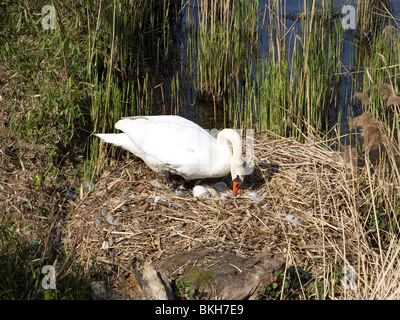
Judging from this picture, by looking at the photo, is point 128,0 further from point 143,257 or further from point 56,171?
point 143,257

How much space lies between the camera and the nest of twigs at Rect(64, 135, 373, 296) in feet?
15.3

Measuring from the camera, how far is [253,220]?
507 cm

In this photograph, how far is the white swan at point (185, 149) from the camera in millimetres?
5363

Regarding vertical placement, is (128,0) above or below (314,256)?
above

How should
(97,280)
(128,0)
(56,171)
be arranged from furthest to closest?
(128,0)
(56,171)
(97,280)

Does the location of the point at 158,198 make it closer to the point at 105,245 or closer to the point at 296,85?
the point at 105,245

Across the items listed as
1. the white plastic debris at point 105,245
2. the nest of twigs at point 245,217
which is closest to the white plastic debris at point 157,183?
the nest of twigs at point 245,217

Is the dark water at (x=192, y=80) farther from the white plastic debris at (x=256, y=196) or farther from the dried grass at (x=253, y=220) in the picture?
the white plastic debris at (x=256, y=196)

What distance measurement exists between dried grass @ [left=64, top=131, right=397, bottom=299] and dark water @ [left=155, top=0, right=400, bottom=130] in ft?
6.10

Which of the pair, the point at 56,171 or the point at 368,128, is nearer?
the point at 368,128

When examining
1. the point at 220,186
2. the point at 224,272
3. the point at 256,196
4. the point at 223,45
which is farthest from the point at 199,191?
the point at 223,45

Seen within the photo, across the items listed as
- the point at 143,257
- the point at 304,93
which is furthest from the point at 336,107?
the point at 143,257

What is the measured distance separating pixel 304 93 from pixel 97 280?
3.56 metres

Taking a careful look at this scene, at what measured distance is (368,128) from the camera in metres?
3.96
